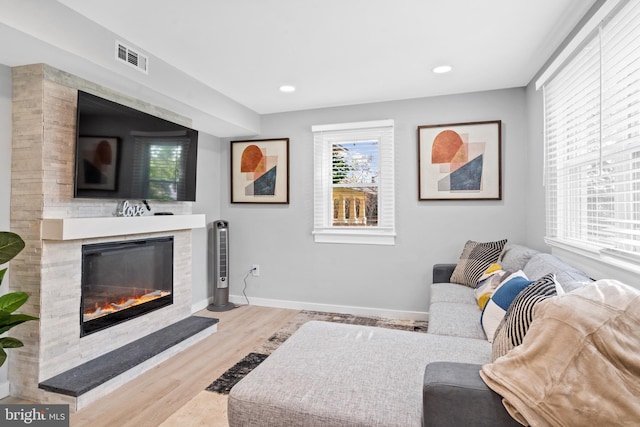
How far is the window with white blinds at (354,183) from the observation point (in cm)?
397

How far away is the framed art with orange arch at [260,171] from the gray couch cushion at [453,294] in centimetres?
207

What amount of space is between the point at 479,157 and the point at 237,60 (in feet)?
8.23

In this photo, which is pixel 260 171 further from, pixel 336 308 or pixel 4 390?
pixel 4 390

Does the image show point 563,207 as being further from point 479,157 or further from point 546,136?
point 479,157

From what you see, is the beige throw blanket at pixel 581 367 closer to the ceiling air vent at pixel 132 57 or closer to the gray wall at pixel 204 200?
the ceiling air vent at pixel 132 57

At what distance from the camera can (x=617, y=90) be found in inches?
72.0

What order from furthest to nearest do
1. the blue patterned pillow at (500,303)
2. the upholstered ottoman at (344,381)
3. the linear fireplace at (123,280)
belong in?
the linear fireplace at (123,280)
the blue patterned pillow at (500,303)
the upholstered ottoman at (344,381)

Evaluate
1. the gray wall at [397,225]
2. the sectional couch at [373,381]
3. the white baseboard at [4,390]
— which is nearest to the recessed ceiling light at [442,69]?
the gray wall at [397,225]

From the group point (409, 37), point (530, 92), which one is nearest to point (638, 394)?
point (409, 37)

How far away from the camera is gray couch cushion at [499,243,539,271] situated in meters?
2.68

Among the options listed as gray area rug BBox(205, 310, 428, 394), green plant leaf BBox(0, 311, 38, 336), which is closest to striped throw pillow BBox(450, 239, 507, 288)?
gray area rug BBox(205, 310, 428, 394)

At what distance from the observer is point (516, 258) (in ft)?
9.15

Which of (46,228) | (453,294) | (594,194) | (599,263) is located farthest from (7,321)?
(594,194)

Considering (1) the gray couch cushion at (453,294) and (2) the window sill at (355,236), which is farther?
(2) the window sill at (355,236)
